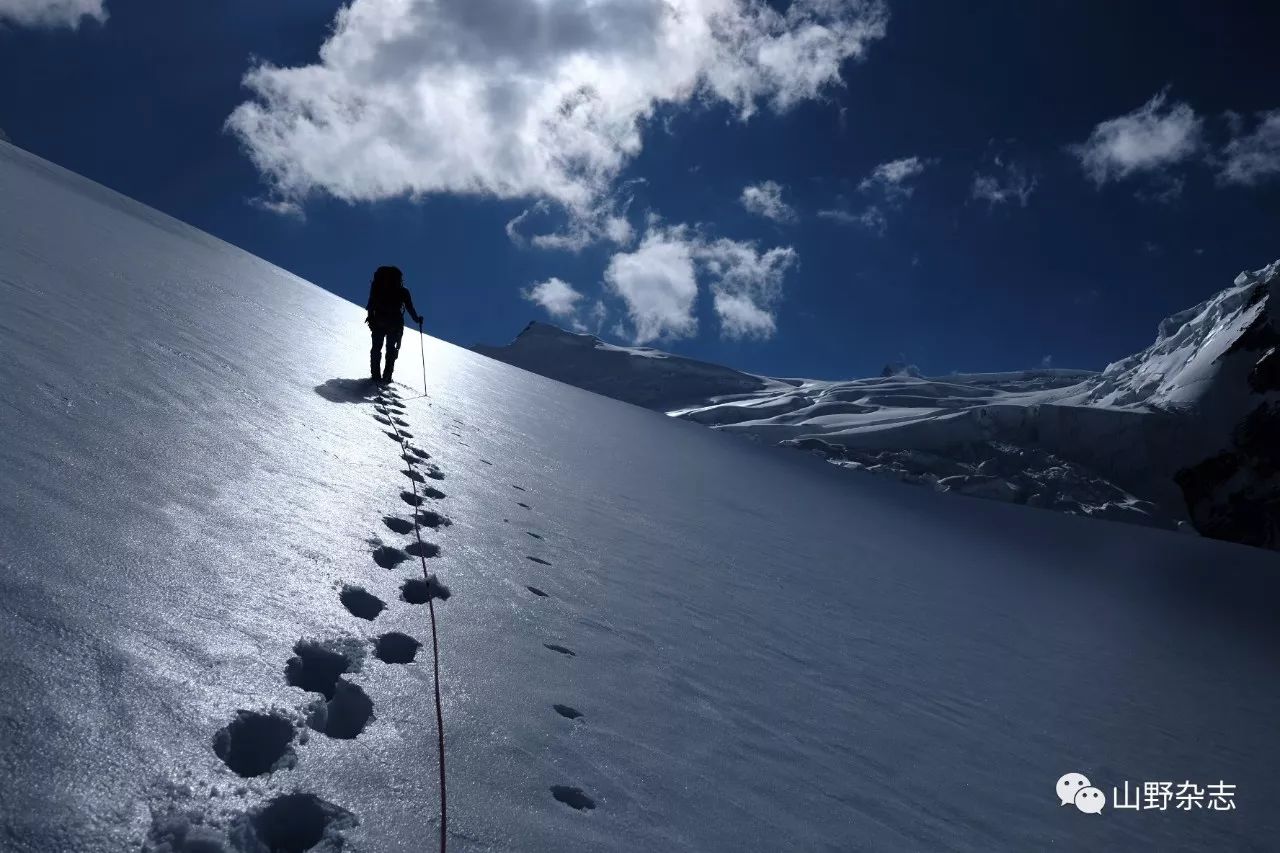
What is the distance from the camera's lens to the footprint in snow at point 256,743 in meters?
2.14

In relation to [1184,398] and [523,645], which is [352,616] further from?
[1184,398]

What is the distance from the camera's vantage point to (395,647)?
318 cm

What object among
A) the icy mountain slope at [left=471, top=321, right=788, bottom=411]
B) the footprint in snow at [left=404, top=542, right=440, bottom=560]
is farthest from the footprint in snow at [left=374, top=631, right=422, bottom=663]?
the icy mountain slope at [left=471, top=321, right=788, bottom=411]

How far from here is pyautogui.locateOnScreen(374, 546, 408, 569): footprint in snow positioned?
160 inches

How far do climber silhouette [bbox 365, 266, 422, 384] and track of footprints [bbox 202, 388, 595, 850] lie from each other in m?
8.07

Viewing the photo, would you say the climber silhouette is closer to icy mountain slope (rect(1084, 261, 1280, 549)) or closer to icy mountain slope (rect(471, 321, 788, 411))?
icy mountain slope (rect(1084, 261, 1280, 549))

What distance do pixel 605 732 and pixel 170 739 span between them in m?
1.82

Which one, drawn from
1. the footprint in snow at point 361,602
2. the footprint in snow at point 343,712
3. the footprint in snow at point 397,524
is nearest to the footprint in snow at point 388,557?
the footprint in snow at point 397,524

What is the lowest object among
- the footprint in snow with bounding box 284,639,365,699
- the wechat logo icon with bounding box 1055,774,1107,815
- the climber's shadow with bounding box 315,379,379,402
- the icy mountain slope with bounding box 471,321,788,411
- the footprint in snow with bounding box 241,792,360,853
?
the footprint in snow with bounding box 241,792,360,853

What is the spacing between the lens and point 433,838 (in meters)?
2.14

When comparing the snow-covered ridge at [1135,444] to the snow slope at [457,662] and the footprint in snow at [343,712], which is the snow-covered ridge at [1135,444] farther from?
the footprint in snow at [343,712]

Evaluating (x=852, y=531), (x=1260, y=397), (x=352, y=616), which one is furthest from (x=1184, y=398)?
(x=352, y=616)

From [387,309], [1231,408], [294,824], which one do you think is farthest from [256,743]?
[1231,408]

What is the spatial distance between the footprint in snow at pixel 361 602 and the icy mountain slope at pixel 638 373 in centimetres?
12373
